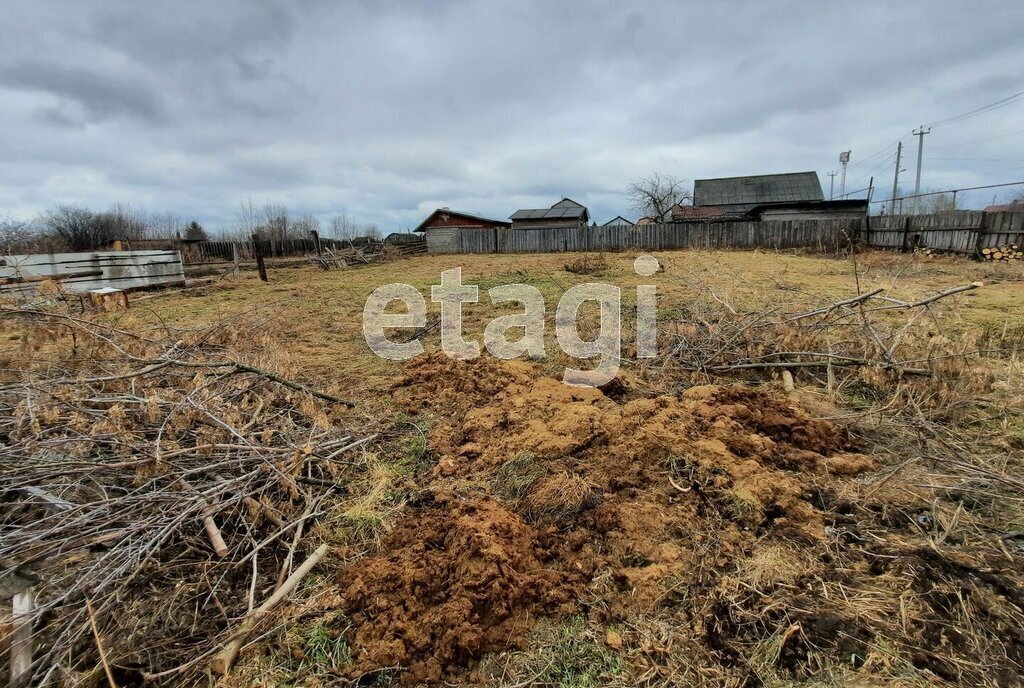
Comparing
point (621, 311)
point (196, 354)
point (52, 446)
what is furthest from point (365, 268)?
point (52, 446)

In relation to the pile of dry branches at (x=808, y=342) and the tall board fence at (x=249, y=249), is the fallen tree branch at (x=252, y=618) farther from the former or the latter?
the tall board fence at (x=249, y=249)

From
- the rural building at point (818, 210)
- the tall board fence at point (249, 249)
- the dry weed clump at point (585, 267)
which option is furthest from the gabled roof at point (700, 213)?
the tall board fence at point (249, 249)

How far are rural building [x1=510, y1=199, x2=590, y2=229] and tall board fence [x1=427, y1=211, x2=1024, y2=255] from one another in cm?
1536

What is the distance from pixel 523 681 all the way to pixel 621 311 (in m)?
5.59

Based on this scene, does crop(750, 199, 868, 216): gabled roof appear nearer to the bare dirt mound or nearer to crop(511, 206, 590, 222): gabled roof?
crop(511, 206, 590, 222): gabled roof

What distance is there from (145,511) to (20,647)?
0.64 meters

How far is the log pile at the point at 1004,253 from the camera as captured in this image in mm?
10625

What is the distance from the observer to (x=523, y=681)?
155cm

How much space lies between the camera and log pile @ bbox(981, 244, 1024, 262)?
418 inches

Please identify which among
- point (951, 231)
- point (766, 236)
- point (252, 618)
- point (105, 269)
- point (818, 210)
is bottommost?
point (252, 618)

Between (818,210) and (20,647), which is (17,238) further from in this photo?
(818,210)

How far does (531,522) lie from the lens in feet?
7.58

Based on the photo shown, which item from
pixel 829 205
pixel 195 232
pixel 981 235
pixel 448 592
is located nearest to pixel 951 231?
pixel 981 235

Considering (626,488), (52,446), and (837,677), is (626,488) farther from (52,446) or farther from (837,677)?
(52,446)
